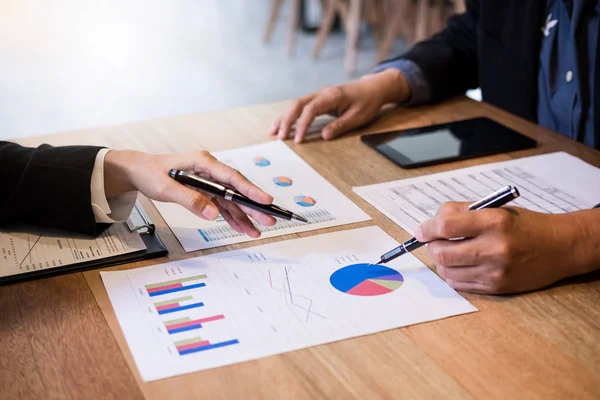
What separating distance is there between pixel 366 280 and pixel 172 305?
0.25 metres

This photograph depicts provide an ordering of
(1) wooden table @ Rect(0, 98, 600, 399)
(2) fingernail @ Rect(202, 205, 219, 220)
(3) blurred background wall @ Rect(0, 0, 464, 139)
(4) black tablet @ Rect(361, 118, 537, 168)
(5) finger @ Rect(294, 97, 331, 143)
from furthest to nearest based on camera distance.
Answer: (3) blurred background wall @ Rect(0, 0, 464, 139) → (5) finger @ Rect(294, 97, 331, 143) → (4) black tablet @ Rect(361, 118, 537, 168) → (2) fingernail @ Rect(202, 205, 219, 220) → (1) wooden table @ Rect(0, 98, 600, 399)

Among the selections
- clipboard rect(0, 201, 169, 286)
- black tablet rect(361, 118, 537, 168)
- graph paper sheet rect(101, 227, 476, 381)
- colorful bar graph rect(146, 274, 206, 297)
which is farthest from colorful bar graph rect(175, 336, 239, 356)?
black tablet rect(361, 118, 537, 168)

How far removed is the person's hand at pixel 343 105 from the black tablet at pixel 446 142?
68mm

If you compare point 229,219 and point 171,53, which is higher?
point 229,219

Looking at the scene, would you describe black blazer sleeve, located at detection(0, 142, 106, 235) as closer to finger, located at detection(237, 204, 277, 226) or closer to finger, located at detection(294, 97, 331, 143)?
finger, located at detection(237, 204, 277, 226)

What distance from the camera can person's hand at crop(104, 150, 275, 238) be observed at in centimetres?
104

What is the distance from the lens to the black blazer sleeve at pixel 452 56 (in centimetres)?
171

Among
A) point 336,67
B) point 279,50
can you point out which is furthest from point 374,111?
point 279,50

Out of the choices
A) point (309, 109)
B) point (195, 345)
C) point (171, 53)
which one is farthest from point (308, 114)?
point (171, 53)

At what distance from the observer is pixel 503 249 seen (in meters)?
0.95

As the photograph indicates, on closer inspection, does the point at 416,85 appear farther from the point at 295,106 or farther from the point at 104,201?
the point at 104,201

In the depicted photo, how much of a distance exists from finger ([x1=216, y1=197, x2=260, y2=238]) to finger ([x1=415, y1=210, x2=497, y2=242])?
0.27 m

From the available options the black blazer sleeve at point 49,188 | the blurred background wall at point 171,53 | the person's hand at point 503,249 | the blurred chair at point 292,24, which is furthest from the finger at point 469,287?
the blurred chair at point 292,24

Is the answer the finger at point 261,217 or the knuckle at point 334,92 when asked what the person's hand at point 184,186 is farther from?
the knuckle at point 334,92
